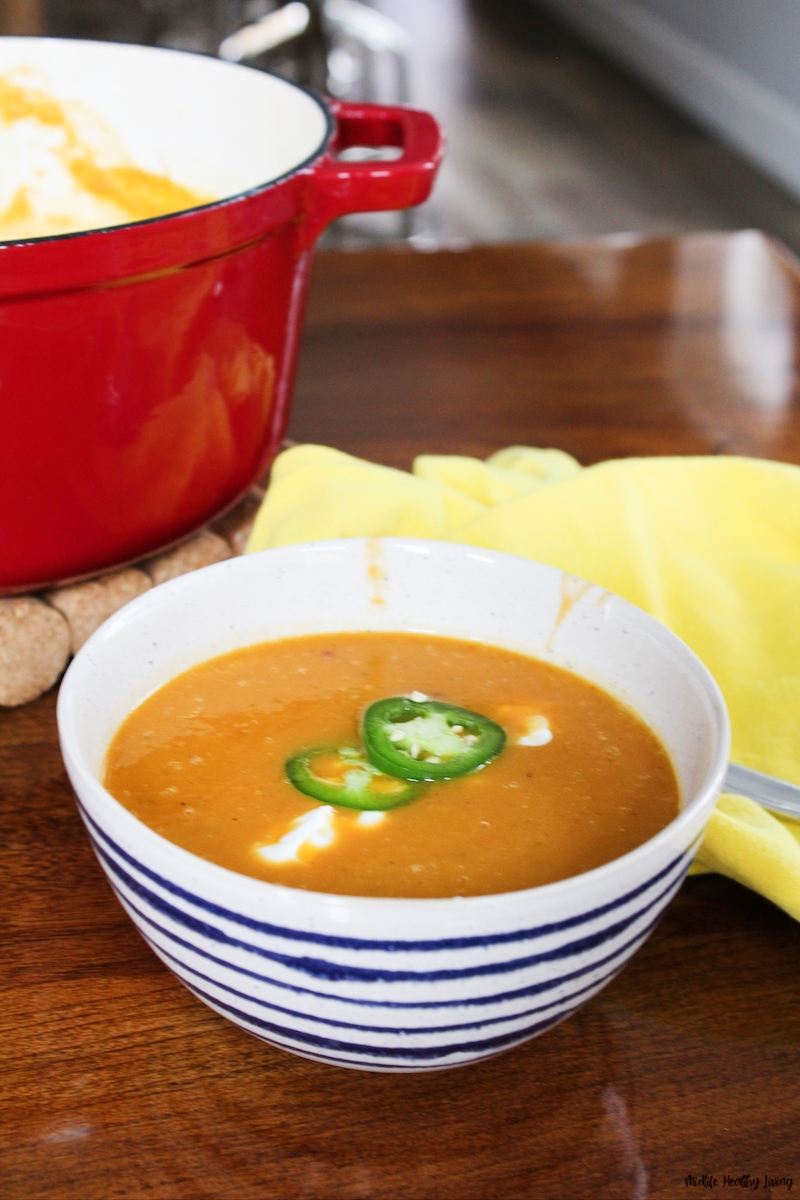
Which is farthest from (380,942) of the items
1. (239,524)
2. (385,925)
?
(239,524)

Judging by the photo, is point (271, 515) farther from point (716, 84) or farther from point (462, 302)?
point (716, 84)

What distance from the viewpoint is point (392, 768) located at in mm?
583

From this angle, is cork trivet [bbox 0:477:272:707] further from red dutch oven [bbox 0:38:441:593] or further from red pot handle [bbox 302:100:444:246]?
red pot handle [bbox 302:100:444:246]

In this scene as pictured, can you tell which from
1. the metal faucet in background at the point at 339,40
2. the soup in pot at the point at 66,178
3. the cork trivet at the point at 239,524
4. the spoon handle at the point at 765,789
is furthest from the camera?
the metal faucet in background at the point at 339,40

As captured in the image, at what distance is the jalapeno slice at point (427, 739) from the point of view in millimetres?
583

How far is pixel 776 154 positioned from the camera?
4465 mm

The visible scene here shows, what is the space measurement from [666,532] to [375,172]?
31 centimetres

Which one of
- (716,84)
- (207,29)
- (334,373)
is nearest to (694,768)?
(334,373)

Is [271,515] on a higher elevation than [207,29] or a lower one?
higher

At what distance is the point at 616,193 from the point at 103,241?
12.8ft

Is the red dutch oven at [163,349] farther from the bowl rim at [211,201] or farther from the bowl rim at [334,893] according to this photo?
the bowl rim at [334,893]

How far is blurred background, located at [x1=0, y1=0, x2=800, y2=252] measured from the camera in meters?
3.95

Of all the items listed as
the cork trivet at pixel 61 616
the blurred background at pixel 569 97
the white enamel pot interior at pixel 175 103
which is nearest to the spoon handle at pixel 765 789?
the cork trivet at pixel 61 616

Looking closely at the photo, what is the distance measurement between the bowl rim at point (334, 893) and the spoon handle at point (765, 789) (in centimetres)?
11
